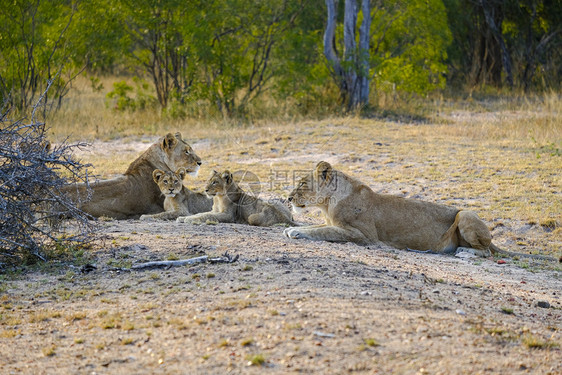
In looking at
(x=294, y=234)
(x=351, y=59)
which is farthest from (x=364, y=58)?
(x=294, y=234)

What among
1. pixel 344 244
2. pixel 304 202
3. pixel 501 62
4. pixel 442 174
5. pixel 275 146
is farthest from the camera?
pixel 501 62

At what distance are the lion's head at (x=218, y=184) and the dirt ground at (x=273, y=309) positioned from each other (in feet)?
2.70

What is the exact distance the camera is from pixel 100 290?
603cm

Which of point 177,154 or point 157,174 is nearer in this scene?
point 157,174

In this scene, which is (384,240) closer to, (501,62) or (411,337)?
(411,337)

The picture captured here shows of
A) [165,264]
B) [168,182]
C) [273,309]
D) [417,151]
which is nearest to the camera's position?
[273,309]

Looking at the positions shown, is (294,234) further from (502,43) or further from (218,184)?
(502,43)

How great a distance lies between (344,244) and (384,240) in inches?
27.2

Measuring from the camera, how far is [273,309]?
525 centimetres

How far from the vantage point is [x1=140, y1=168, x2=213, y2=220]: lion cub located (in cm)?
938

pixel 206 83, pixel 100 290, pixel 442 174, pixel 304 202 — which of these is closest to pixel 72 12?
pixel 206 83

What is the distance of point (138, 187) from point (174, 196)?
0.60 m

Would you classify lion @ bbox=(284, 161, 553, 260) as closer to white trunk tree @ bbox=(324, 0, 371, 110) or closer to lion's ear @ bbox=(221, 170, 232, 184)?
lion's ear @ bbox=(221, 170, 232, 184)

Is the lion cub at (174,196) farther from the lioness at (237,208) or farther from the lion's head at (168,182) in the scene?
the lioness at (237,208)
